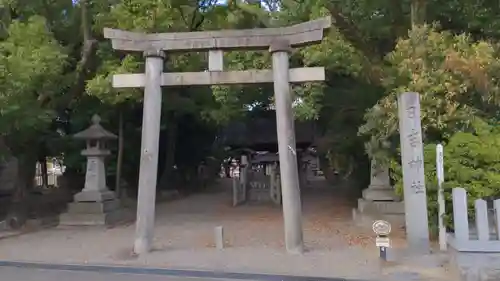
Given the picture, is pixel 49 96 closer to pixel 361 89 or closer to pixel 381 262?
pixel 361 89

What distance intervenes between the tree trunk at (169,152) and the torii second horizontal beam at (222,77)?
14528 millimetres

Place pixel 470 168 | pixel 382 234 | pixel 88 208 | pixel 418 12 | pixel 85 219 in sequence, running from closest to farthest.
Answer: pixel 382 234 → pixel 470 168 → pixel 418 12 → pixel 85 219 → pixel 88 208

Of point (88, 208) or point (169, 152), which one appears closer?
point (88, 208)

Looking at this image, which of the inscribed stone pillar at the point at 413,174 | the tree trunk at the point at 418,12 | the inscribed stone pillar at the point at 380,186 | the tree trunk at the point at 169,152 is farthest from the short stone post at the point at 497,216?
the tree trunk at the point at 169,152

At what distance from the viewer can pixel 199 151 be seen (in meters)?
29.2

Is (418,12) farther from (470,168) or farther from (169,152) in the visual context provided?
(169,152)

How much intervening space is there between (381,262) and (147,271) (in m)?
3.71

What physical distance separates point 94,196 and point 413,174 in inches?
374

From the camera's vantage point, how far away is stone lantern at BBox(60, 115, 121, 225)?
50.1ft

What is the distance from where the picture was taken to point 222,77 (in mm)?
10383

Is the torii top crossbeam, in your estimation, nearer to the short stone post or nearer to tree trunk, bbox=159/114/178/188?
the short stone post

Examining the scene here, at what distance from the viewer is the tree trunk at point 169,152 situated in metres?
25.4

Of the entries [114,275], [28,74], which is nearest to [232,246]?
[114,275]

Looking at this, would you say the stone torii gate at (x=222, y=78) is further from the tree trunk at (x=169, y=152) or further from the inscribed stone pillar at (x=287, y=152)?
the tree trunk at (x=169, y=152)
